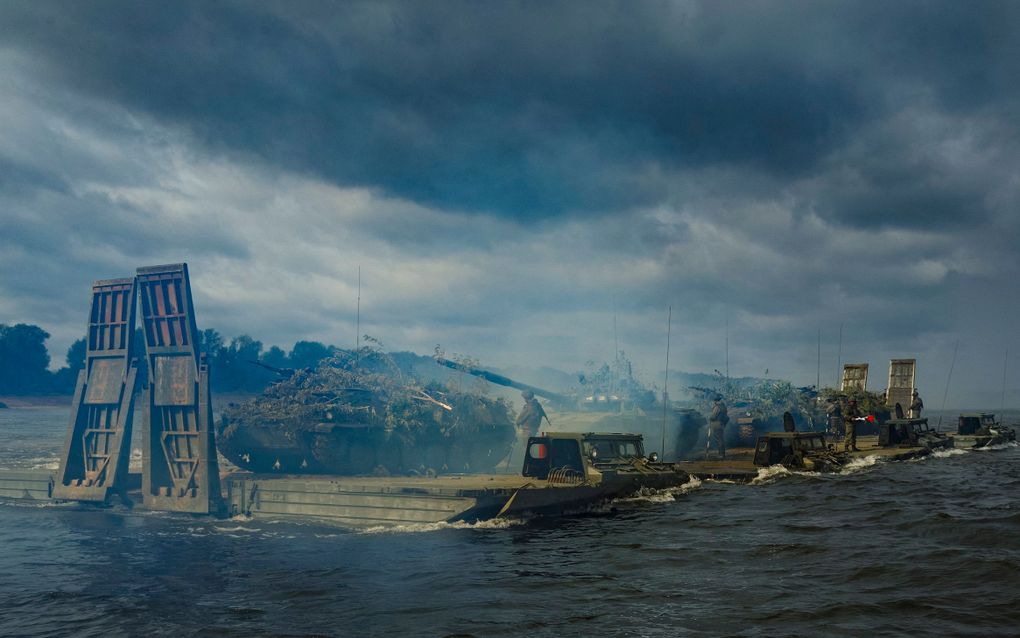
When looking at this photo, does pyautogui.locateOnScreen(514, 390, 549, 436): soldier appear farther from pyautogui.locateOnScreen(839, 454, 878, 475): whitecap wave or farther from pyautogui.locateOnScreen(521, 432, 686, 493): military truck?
pyautogui.locateOnScreen(839, 454, 878, 475): whitecap wave

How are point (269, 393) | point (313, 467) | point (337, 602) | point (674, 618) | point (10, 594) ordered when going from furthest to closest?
point (269, 393) < point (313, 467) < point (10, 594) < point (337, 602) < point (674, 618)

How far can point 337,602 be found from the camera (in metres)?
11.1

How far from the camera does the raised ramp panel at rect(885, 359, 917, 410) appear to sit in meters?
47.6

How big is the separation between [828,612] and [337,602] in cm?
704

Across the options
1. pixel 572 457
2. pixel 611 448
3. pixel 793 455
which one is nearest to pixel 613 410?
pixel 793 455

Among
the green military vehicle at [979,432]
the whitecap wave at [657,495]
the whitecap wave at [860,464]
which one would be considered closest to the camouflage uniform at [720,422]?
the whitecap wave at [860,464]

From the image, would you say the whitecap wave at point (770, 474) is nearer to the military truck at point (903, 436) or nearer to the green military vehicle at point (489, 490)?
the green military vehicle at point (489, 490)

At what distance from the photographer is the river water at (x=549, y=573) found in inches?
397

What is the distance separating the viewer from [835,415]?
4284cm

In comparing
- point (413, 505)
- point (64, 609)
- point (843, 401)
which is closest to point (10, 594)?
point (64, 609)

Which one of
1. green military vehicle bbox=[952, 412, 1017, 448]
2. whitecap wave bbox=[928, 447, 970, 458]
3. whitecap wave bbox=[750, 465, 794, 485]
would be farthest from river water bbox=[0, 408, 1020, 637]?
green military vehicle bbox=[952, 412, 1017, 448]

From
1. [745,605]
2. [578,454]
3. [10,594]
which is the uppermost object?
[578,454]

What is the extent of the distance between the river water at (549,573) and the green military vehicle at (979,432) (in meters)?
23.7

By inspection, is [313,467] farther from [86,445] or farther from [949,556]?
[949,556]
